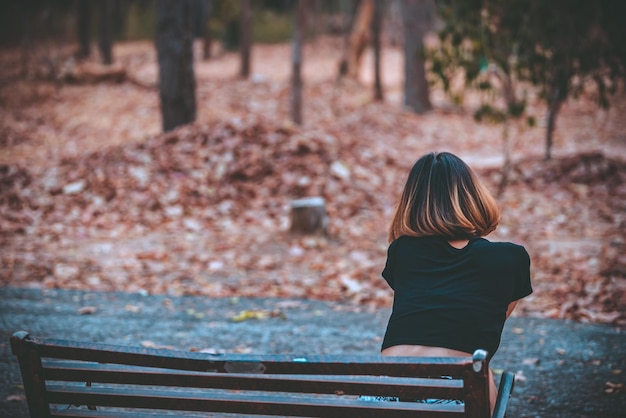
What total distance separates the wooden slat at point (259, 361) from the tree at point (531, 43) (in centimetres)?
834

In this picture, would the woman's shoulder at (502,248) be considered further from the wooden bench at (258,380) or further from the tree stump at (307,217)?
the tree stump at (307,217)

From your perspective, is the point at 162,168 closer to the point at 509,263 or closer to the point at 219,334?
the point at 219,334

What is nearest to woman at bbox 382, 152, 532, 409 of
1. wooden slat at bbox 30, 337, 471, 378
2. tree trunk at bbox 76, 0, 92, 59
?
wooden slat at bbox 30, 337, 471, 378

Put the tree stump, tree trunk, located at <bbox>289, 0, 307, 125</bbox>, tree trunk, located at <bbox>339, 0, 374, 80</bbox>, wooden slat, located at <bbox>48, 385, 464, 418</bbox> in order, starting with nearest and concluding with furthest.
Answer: wooden slat, located at <bbox>48, 385, 464, 418</bbox> < the tree stump < tree trunk, located at <bbox>289, 0, 307, 125</bbox> < tree trunk, located at <bbox>339, 0, 374, 80</bbox>

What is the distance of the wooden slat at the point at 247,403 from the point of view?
2223mm

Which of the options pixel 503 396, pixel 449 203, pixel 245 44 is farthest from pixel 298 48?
pixel 503 396

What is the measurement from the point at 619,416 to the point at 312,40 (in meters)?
34.6

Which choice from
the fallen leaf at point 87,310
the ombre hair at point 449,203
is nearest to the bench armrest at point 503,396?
the ombre hair at point 449,203

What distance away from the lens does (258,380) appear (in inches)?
89.3

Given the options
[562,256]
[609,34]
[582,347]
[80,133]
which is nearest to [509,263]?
[582,347]

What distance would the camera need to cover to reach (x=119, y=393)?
8.01ft

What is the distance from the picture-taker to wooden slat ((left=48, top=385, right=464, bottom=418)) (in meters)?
2.22

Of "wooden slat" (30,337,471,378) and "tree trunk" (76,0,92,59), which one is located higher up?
"tree trunk" (76,0,92,59)

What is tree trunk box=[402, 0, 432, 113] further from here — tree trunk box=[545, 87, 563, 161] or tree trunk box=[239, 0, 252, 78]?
tree trunk box=[545, 87, 563, 161]
